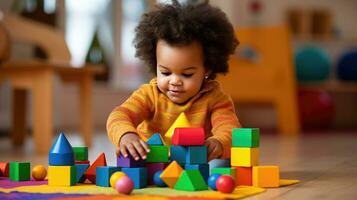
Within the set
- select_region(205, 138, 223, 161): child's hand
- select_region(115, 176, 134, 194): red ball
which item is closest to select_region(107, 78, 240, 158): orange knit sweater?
select_region(205, 138, 223, 161): child's hand

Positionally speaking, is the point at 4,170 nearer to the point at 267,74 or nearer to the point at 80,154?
the point at 80,154

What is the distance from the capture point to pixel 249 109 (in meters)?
4.78

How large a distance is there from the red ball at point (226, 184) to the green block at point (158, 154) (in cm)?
16

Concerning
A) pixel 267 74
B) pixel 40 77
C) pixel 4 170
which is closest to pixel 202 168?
pixel 4 170

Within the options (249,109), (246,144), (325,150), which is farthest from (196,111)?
(249,109)

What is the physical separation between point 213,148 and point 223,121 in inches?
5.7

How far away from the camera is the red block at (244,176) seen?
131cm

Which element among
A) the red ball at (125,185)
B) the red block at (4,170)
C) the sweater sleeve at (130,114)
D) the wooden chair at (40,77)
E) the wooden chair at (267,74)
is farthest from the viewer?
the wooden chair at (267,74)

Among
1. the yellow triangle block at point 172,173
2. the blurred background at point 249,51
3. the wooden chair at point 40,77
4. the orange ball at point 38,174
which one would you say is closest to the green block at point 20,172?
the orange ball at point 38,174

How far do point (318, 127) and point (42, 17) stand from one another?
7.01 feet

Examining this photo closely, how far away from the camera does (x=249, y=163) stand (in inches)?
51.1

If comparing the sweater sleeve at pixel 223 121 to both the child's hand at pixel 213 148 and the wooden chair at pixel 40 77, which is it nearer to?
the child's hand at pixel 213 148

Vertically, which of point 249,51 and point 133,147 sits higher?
point 249,51

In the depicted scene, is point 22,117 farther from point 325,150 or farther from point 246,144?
point 246,144
